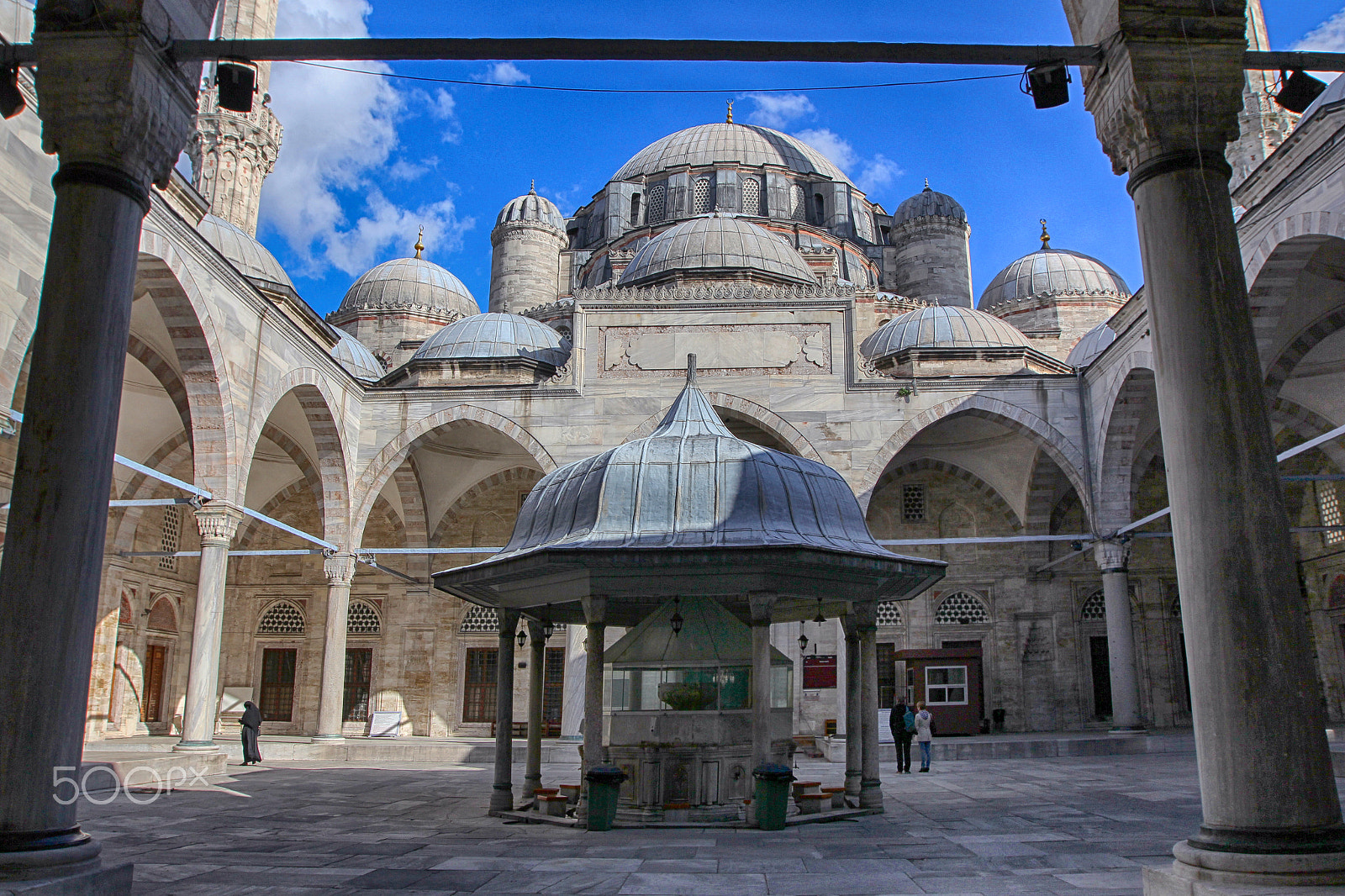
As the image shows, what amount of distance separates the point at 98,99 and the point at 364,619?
17.1 metres

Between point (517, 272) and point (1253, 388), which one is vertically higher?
point (517, 272)

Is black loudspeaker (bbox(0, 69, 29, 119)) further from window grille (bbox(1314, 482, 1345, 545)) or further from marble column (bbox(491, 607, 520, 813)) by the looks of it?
window grille (bbox(1314, 482, 1345, 545))

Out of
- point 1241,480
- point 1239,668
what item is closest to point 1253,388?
point 1241,480

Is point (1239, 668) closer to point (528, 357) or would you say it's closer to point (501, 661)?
point (501, 661)

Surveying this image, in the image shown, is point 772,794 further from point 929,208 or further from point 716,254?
point 929,208

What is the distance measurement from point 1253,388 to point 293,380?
13.1m

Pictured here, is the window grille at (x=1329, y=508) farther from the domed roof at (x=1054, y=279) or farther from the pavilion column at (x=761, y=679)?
the pavilion column at (x=761, y=679)

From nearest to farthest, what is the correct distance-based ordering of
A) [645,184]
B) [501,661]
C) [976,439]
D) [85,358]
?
[85,358], [501,661], [976,439], [645,184]

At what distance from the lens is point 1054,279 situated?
24.5m

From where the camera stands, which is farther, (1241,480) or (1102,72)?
(1102,72)

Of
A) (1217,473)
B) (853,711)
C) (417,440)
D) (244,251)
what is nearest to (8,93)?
(1217,473)

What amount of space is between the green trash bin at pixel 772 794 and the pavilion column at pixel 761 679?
0.07 metres

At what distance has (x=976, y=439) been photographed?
1875cm

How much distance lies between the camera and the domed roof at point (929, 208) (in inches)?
1082
